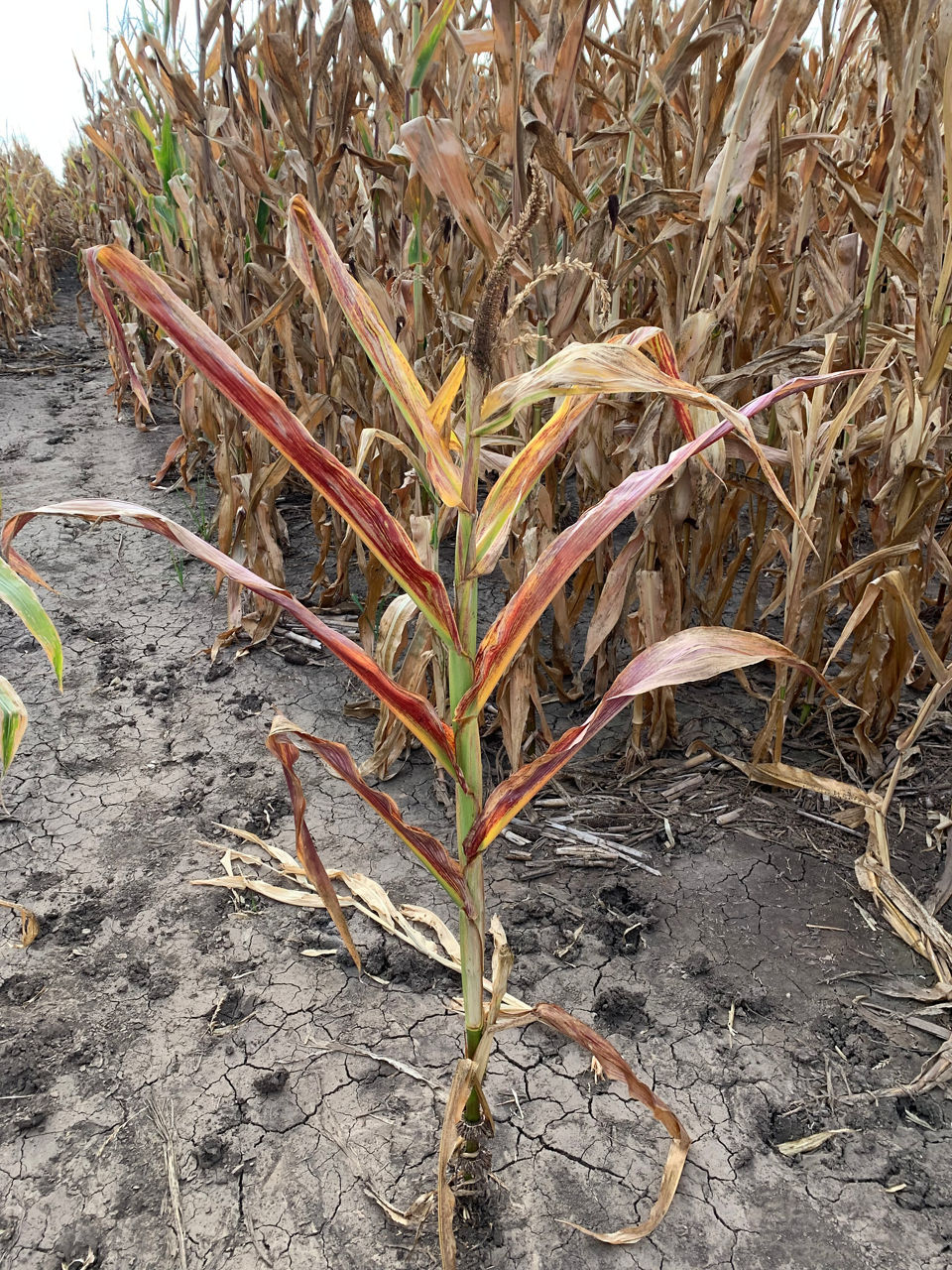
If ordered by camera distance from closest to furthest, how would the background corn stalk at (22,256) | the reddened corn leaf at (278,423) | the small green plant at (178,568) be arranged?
the reddened corn leaf at (278,423) < the small green plant at (178,568) < the background corn stalk at (22,256)

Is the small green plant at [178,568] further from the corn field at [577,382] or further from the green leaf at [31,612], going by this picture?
the green leaf at [31,612]

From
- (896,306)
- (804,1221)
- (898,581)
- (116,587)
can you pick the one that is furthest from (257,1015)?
(896,306)

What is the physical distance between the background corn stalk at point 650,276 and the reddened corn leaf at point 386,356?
278 millimetres

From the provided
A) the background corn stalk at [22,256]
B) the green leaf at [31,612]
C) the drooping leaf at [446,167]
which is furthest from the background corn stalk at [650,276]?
the background corn stalk at [22,256]

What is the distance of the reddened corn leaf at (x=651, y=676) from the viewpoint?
86cm

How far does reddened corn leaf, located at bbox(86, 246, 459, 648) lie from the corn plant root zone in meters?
0.80

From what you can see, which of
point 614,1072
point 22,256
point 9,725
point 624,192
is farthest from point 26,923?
point 22,256

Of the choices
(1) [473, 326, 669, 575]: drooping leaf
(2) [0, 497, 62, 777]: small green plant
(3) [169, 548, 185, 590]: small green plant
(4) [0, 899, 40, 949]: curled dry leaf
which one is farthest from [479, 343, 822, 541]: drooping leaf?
(3) [169, 548, 185, 590]: small green plant

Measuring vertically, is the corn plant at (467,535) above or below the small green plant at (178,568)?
above

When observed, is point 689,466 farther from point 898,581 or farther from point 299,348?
point 299,348

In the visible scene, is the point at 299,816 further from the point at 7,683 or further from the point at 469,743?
the point at 7,683

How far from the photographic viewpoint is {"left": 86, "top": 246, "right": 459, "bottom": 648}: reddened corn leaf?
2.30 feet

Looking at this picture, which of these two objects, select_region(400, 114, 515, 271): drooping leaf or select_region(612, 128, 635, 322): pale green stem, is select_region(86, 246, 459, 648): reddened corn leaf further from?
select_region(612, 128, 635, 322): pale green stem

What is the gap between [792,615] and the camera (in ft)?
5.31
